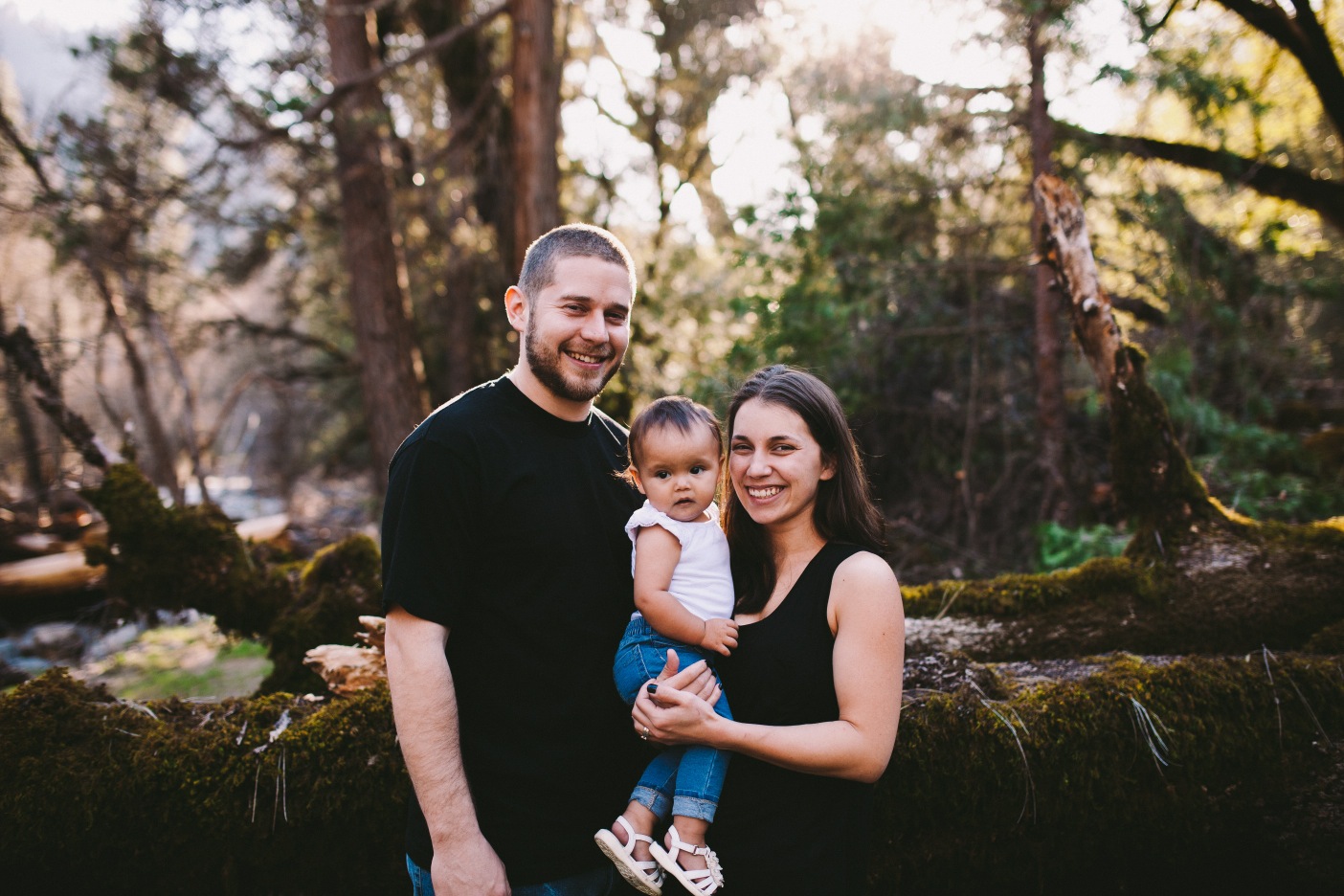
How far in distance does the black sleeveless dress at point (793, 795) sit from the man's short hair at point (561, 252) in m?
1.14

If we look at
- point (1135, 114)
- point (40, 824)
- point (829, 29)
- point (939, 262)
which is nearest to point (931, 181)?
point (939, 262)

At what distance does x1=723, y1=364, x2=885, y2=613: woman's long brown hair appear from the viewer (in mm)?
2234

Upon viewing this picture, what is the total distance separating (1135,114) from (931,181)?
217 cm

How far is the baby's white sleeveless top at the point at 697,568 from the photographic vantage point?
2.23 m

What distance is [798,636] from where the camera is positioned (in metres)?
2.09

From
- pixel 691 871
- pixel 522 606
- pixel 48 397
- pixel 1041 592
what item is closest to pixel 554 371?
pixel 522 606

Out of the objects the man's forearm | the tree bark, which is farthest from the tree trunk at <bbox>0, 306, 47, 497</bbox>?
the man's forearm

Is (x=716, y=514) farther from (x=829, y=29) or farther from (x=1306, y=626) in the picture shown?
(x=829, y=29)

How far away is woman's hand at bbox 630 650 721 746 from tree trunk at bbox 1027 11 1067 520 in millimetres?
5587

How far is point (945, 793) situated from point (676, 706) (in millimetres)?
1366

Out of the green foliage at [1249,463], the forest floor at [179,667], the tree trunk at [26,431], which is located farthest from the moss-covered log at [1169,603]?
the forest floor at [179,667]

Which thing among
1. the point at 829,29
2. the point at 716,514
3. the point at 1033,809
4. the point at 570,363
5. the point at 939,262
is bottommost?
the point at 1033,809

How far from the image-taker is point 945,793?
8.73 ft

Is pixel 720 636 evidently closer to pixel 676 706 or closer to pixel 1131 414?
pixel 676 706
